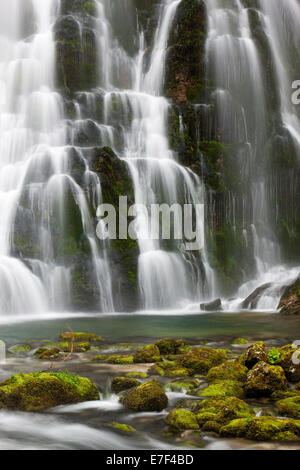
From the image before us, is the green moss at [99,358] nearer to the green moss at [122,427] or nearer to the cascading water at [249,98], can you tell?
the green moss at [122,427]

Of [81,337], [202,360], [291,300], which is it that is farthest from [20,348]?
[291,300]

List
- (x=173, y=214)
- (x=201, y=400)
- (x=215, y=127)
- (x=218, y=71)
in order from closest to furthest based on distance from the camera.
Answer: (x=201, y=400) → (x=173, y=214) → (x=215, y=127) → (x=218, y=71)

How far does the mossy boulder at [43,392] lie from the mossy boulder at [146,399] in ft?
1.98

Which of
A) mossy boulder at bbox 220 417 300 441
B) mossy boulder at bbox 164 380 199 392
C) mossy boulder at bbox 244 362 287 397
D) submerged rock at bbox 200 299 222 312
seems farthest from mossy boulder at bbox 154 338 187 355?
submerged rock at bbox 200 299 222 312

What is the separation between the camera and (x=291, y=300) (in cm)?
1789

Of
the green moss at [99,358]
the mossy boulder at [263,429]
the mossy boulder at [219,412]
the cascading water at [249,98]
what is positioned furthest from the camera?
the cascading water at [249,98]

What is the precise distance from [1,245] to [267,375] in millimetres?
15434

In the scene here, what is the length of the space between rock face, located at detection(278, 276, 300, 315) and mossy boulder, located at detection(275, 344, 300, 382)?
1051 cm

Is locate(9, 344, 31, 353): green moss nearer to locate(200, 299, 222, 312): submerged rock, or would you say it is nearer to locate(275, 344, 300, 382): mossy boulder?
locate(275, 344, 300, 382): mossy boulder

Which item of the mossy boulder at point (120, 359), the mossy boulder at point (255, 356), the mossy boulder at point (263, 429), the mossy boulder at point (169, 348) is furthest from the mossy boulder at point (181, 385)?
the mossy boulder at point (169, 348)

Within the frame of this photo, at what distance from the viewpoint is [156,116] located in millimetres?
29531

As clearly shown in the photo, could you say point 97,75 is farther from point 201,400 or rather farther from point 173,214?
point 201,400

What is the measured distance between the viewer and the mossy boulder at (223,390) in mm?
6068
